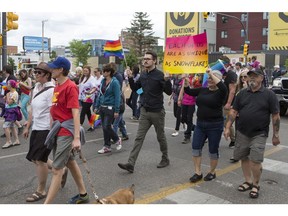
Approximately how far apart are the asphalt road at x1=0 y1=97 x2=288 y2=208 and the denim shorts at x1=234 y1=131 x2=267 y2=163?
20.4 inches

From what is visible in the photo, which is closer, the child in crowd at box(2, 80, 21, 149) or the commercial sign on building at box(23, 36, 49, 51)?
the child in crowd at box(2, 80, 21, 149)

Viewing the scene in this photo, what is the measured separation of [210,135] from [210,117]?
269 mm

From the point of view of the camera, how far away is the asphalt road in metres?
4.64

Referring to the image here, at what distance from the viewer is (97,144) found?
788cm

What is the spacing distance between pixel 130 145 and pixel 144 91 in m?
2.25

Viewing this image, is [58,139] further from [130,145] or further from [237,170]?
[130,145]

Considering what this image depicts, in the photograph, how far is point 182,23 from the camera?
53.2 meters

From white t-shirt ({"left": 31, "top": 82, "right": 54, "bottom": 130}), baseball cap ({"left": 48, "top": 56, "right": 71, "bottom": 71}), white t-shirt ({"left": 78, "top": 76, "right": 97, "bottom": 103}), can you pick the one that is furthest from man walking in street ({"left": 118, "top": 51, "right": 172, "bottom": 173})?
white t-shirt ({"left": 78, "top": 76, "right": 97, "bottom": 103})

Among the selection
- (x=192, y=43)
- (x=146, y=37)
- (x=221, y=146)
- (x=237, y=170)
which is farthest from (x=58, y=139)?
(x=146, y=37)

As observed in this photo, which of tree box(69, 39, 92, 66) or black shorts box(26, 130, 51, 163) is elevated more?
tree box(69, 39, 92, 66)

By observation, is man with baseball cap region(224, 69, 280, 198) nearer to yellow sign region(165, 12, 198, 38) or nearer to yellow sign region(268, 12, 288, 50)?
yellow sign region(268, 12, 288, 50)

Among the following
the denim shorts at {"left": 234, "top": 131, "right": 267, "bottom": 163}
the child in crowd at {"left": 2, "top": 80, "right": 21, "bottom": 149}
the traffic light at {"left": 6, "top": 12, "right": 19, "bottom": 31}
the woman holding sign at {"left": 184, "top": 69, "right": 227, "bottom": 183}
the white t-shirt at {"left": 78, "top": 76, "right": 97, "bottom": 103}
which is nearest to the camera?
the denim shorts at {"left": 234, "top": 131, "right": 267, "bottom": 163}

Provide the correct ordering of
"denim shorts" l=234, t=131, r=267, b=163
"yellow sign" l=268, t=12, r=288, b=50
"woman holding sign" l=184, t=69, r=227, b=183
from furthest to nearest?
"yellow sign" l=268, t=12, r=288, b=50, "woman holding sign" l=184, t=69, r=227, b=183, "denim shorts" l=234, t=131, r=267, b=163

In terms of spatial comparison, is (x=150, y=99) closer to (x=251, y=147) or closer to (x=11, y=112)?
(x=251, y=147)
